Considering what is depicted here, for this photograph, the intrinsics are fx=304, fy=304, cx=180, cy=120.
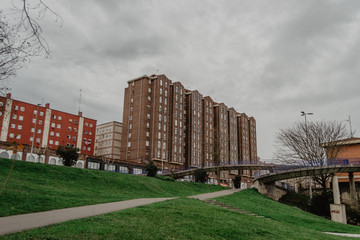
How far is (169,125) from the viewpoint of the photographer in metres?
92.2

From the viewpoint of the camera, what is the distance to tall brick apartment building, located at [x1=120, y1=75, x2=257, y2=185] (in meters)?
86.8

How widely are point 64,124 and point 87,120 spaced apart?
877 cm

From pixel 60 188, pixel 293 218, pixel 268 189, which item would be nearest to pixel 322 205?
pixel 268 189

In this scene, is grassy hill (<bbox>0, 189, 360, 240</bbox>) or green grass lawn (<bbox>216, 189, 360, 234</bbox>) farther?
green grass lawn (<bbox>216, 189, 360, 234</bbox>)

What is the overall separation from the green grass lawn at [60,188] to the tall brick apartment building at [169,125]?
146ft

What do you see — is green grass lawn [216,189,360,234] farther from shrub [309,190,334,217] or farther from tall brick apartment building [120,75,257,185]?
tall brick apartment building [120,75,257,185]

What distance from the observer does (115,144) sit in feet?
322

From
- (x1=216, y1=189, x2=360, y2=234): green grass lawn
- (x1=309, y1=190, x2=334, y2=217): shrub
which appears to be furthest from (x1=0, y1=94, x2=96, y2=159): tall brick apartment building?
(x1=216, y1=189, x2=360, y2=234): green grass lawn

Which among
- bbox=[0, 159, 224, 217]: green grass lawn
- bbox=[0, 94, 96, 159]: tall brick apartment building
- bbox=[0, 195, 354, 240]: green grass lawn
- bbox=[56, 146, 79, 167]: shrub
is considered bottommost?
bbox=[0, 195, 354, 240]: green grass lawn

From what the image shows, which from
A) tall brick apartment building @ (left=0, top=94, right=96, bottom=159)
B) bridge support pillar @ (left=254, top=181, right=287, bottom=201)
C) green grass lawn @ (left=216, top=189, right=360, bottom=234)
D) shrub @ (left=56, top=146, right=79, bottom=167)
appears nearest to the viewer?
green grass lawn @ (left=216, top=189, right=360, bottom=234)

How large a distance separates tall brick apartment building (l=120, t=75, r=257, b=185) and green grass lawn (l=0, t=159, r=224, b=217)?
4447 centimetres

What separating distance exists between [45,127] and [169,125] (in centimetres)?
3498

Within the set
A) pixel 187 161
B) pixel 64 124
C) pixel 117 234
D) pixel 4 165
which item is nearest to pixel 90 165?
pixel 64 124

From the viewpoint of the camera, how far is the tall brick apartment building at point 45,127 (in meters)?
77.1
